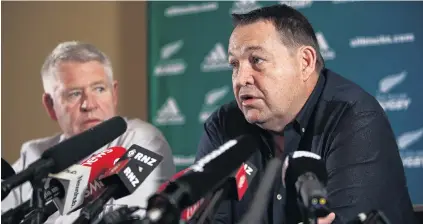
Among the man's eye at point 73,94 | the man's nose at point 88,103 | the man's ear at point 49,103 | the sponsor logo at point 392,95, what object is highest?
the man's eye at point 73,94

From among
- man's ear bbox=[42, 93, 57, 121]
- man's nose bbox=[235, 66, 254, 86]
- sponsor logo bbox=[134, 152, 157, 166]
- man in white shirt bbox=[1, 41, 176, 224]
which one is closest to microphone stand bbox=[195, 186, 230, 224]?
sponsor logo bbox=[134, 152, 157, 166]

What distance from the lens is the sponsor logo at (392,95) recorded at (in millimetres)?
3536

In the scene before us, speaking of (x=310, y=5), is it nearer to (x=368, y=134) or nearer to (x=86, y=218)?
(x=368, y=134)

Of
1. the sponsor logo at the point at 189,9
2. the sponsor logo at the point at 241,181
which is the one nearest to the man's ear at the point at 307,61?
the sponsor logo at the point at 241,181

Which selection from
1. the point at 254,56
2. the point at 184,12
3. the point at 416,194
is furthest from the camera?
the point at 184,12

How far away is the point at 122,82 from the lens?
4578 mm

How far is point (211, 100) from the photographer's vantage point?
4129mm

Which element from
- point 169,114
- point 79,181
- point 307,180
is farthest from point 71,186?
point 169,114

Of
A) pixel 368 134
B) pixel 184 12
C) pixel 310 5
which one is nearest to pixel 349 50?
pixel 310 5

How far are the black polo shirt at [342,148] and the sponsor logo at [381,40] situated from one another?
164 centimetres

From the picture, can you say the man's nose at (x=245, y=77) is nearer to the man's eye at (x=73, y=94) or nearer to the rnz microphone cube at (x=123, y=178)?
the rnz microphone cube at (x=123, y=178)

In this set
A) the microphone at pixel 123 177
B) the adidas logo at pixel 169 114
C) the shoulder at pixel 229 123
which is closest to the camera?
the microphone at pixel 123 177

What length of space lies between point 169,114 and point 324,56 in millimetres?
1096

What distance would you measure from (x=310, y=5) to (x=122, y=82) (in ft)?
4.86
